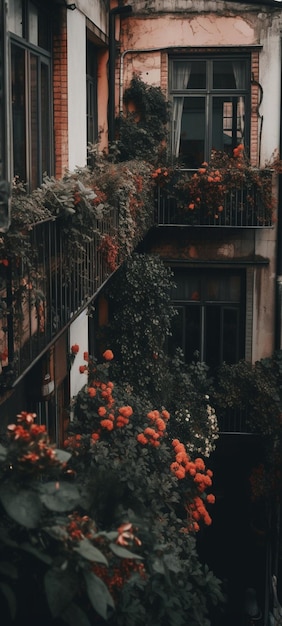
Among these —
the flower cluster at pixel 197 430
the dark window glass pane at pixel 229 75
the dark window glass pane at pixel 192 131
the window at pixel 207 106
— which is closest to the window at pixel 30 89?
the flower cluster at pixel 197 430

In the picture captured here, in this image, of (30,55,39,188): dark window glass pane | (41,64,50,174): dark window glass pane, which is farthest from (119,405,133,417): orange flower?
(41,64,50,174): dark window glass pane

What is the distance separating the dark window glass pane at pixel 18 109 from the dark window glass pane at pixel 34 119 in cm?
29

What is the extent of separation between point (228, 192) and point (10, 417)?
20.3 feet

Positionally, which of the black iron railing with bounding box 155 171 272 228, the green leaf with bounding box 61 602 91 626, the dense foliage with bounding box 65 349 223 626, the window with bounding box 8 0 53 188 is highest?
the window with bounding box 8 0 53 188

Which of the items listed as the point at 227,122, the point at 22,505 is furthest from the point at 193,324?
the point at 22,505

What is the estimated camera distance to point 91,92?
1153cm

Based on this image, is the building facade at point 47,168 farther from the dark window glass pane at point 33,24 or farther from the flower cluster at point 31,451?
the flower cluster at point 31,451

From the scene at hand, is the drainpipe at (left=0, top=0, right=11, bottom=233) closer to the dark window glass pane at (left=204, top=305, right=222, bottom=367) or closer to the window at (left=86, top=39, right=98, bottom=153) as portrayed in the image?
the window at (left=86, top=39, right=98, bottom=153)

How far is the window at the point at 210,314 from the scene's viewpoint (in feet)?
43.5

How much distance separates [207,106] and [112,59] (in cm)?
181

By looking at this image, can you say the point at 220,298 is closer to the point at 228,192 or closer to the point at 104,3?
the point at 228,192

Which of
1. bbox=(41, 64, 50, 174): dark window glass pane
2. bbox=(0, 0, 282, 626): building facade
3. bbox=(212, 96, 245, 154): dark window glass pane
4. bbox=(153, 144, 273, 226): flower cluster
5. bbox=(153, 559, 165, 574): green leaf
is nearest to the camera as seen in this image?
bbox=(153, 559, 165, 574): green leaf

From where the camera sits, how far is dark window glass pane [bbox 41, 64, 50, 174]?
809 centimetres

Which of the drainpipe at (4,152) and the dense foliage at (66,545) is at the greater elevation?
the drainpipe at (4,152)
